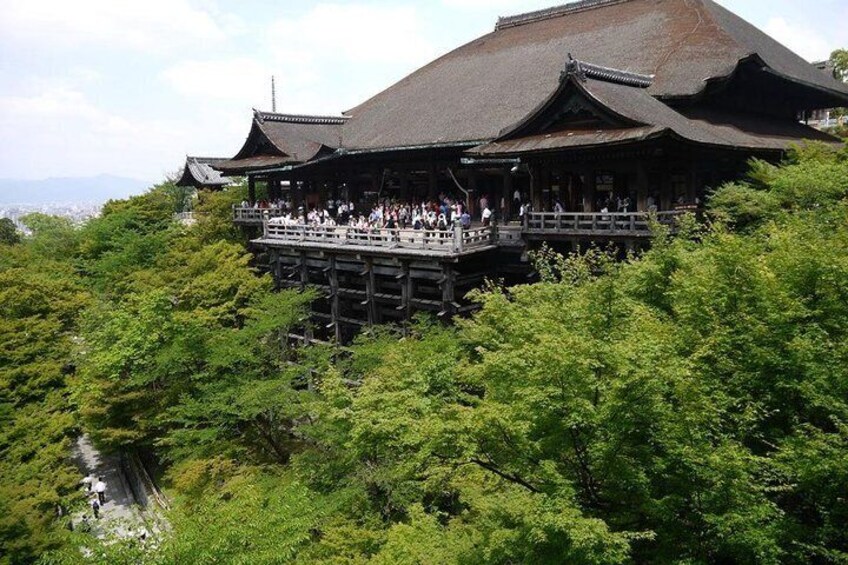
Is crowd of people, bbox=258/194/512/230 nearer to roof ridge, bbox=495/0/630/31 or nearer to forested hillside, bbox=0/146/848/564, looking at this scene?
forested hillside, bbox=0/146/848/564

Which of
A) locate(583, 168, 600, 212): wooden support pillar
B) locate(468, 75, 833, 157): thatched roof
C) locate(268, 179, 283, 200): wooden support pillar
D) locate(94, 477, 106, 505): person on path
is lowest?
locate(94, 477, 106, 505): person on path

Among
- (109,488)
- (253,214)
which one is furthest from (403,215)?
(109,488)

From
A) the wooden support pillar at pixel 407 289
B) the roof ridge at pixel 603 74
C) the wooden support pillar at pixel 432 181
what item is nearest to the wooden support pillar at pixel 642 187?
the roof ridge at pixel 603 74

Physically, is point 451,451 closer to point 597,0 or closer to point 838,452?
point 838,452

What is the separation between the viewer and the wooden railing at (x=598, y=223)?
1702 centimetres

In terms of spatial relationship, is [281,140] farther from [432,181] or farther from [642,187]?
[642,187]

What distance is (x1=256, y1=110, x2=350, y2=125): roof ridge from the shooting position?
32.5 meters

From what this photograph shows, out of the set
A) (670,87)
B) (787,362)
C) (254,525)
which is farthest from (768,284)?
(670,87)

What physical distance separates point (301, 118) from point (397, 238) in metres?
14.6

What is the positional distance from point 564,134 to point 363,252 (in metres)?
8.69

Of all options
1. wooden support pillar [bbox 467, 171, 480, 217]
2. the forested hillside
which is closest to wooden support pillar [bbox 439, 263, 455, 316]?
the forested hillside

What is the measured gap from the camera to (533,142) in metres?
18.9

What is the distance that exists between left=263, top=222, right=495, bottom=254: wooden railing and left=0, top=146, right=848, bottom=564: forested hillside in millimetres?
2588

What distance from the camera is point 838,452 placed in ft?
26.3
